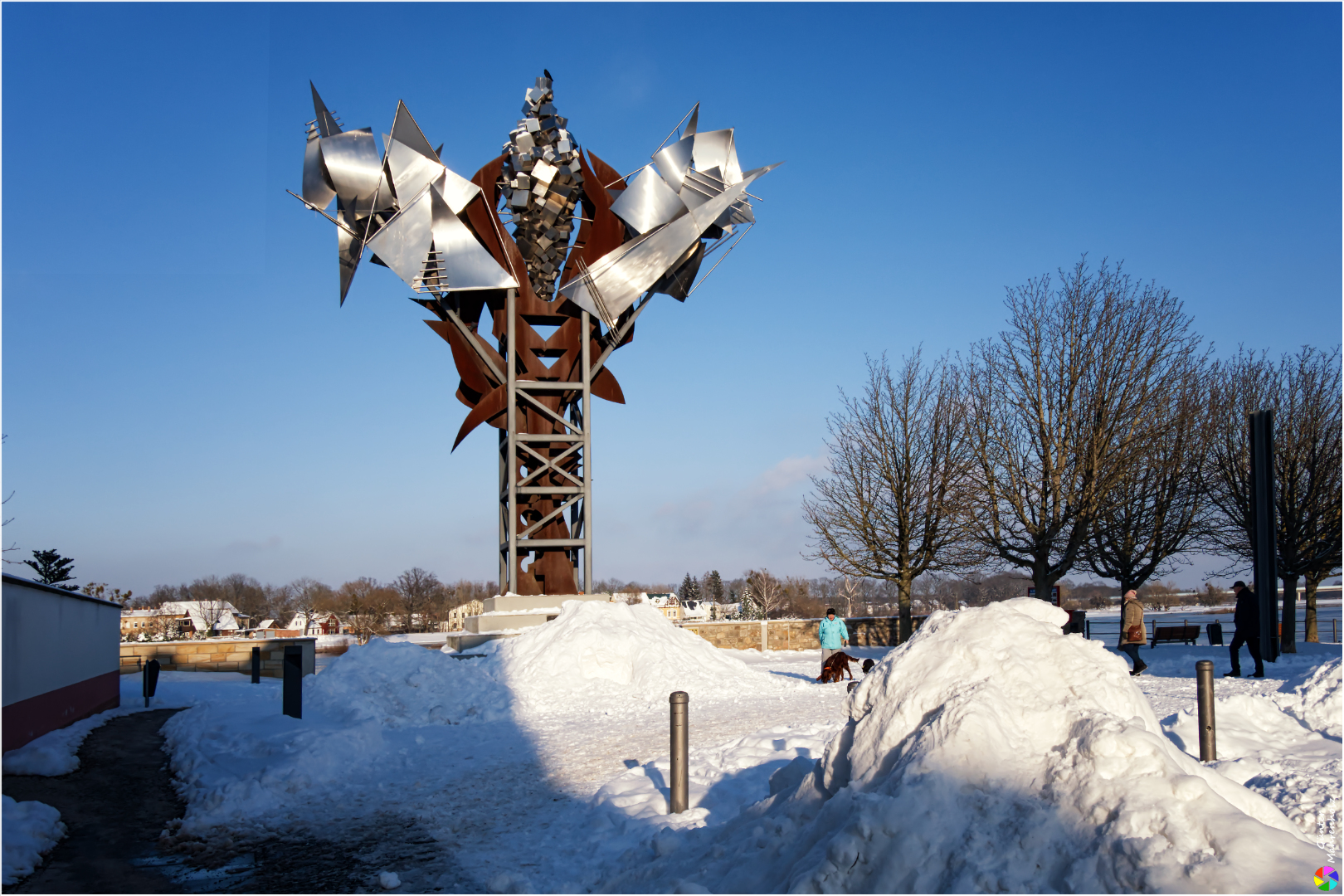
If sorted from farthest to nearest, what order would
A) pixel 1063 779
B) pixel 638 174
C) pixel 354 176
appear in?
pixel 638 174 → pixel 354 176 → pixel 1063 779

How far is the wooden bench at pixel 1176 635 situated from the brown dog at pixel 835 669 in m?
12.8

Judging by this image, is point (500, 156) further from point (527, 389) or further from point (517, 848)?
point (517, 848)

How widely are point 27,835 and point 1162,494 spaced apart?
89.4 ft

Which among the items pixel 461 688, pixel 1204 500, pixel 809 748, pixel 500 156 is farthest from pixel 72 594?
pixel 1204 500

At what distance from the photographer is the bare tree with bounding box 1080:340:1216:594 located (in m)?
25.9

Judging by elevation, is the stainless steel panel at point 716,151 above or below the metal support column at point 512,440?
above

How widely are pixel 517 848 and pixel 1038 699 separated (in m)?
3.78

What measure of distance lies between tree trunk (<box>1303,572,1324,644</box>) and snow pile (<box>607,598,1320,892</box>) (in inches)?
980

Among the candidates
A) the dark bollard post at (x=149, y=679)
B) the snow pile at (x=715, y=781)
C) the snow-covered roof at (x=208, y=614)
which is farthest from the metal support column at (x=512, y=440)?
the snow-covered roof at (x=208, y=614)

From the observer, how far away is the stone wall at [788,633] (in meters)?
28.9

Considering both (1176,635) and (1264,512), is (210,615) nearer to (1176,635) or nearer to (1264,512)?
(1176,635)

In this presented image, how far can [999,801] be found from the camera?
14.8 ft

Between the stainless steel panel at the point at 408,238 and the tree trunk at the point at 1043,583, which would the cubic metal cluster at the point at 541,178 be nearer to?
the stainless steel panel at the point at 408,238

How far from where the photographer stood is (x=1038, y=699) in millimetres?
5109
